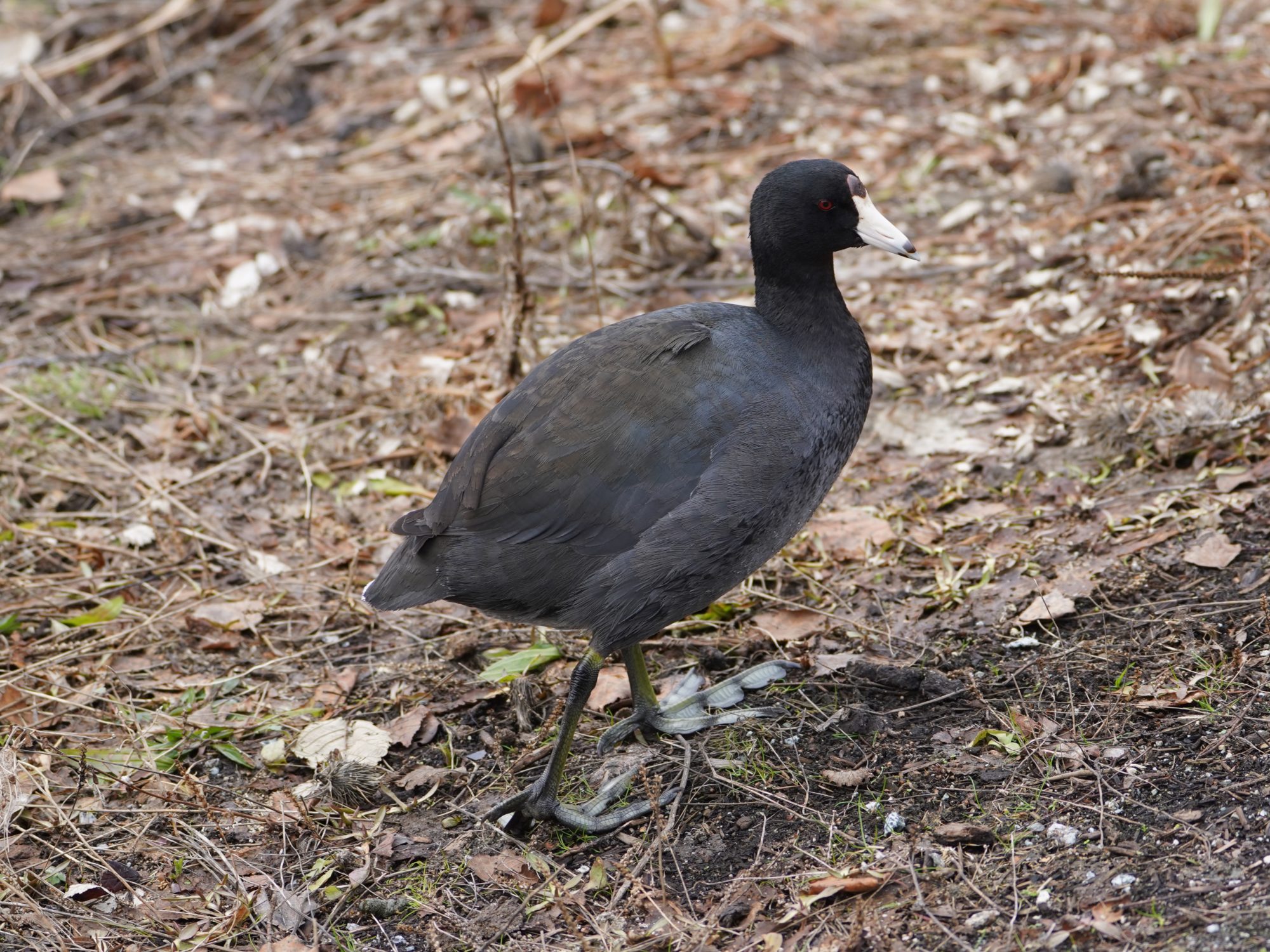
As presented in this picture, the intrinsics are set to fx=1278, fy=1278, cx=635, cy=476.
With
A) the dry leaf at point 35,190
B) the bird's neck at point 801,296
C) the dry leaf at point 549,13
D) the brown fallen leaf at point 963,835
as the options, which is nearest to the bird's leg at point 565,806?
the brown fallen leaf at point 963,835

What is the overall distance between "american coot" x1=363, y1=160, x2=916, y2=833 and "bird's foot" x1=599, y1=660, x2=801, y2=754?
271 millimetres

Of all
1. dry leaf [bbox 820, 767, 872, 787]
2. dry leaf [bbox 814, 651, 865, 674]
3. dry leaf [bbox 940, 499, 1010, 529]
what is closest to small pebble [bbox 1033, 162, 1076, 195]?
dry leaf [bbox 940, 499, 1010, 529]

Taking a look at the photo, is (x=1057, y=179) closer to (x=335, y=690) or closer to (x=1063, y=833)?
(x=1063, y=833)

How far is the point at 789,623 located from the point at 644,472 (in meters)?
1.03

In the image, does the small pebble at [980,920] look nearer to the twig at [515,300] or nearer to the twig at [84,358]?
the twig at [515,300]

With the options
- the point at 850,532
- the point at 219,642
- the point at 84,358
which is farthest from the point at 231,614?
the point at 850,532

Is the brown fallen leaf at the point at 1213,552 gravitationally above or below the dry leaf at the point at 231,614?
below

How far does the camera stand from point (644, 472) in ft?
11.2

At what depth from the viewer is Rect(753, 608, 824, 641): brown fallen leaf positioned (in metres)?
4.13

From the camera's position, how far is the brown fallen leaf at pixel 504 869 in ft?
10.9

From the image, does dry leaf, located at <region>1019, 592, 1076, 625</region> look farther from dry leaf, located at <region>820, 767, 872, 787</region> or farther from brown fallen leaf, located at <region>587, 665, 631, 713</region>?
brown fallen leaf, located at <region>587, 665, 631, 713</region>

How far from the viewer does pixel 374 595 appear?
3648 millimetres

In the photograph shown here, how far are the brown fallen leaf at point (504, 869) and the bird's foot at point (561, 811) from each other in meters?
0.12

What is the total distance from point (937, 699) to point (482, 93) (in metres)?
5.22
